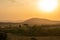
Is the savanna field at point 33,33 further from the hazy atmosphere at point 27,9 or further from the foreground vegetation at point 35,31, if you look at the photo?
the hazy atmosphere at point 27,9

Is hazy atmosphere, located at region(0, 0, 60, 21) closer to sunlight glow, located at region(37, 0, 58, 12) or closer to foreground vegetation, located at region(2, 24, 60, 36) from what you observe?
sunlight glow, located at region(37, 0, 58, 12)

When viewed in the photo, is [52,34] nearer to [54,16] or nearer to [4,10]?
[54,16]

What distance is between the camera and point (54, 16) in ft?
3.80

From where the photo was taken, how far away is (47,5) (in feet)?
3.82

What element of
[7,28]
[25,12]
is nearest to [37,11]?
[25,12]

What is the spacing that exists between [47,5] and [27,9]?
206mm

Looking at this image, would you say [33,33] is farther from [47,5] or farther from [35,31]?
[47,5]

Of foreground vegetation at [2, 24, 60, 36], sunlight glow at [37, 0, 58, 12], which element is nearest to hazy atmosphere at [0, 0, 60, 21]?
sunlight glow at [37, 0, 58, 12]

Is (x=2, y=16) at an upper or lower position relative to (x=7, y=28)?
upper

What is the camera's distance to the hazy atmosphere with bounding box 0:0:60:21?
1130 millimetres

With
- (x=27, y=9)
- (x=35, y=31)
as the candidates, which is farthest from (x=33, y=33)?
(x=27, y=9)

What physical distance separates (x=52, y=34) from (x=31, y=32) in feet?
0.47

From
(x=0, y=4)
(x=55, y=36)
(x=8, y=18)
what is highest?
(x=0, y=4)

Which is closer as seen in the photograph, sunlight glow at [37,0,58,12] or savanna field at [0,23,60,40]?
savanna field at [0,23,60,40]
